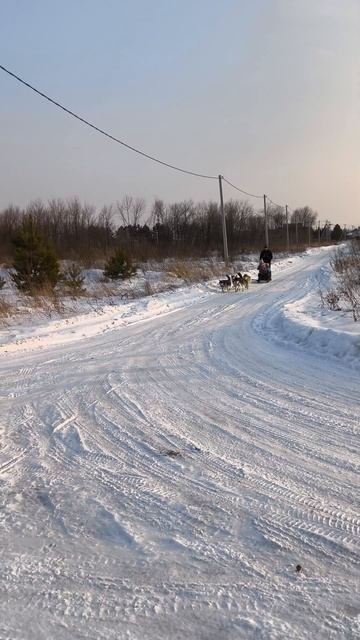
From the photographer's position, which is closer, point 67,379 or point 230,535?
point 230,535

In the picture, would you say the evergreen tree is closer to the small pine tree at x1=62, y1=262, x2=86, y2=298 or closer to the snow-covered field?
the small pine tree at x1=62, y1=262, x2=86, y2=298

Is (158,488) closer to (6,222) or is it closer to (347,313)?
(347,313)

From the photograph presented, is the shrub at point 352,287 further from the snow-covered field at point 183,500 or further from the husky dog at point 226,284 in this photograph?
the husky dog at point 226,284

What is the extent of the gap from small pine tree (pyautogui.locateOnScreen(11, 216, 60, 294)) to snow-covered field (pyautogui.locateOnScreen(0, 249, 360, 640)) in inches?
549

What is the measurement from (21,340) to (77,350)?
1622 mm

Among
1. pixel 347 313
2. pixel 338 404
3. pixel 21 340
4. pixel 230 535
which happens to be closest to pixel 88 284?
pixel 21 340

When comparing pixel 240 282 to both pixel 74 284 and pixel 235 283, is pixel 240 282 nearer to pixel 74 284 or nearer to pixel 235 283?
pixel 235 283

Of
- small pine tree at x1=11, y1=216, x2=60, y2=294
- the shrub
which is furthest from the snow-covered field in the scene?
small pine tree at x1=11, y1=216, x2=60, y2=294

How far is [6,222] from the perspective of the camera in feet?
183

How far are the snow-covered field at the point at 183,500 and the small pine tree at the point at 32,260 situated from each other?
13940 mm

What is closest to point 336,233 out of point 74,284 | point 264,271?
point 264,271

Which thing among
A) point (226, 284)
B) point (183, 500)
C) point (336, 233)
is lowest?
point (183, 500)

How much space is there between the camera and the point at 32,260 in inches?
810

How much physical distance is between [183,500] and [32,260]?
61.9 feet
